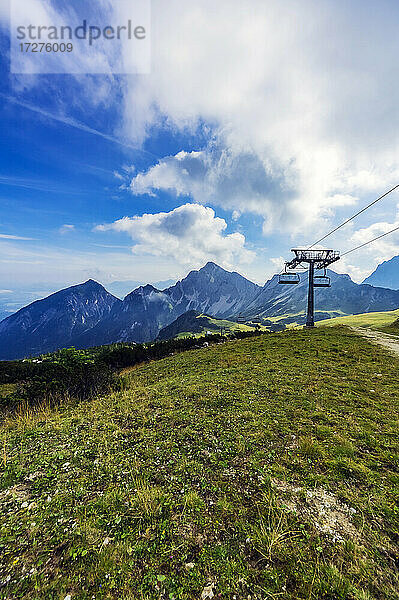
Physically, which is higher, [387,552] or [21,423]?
[387,552]

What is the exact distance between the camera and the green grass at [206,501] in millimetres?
4477

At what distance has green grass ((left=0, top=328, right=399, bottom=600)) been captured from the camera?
4477mm

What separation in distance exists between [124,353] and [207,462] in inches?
1086

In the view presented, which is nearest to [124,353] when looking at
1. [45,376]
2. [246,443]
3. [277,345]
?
[45,376]

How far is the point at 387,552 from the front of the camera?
188 inches

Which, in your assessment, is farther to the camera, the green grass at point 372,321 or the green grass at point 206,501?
the green grass at point 372,321

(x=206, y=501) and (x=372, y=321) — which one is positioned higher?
(x=372, y=321)

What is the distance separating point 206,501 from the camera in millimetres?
6262

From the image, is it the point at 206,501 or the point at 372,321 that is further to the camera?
the point at 372,321

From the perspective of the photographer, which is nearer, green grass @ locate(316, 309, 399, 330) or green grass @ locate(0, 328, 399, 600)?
green grass @ locate(0, 328, 399, 600)

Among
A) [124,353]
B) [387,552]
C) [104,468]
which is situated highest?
[387,552]

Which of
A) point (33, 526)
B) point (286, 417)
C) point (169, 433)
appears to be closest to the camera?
point (33, 526)

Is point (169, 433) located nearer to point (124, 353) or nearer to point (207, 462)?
point (207, 462)

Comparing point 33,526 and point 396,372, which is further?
point 396,372
